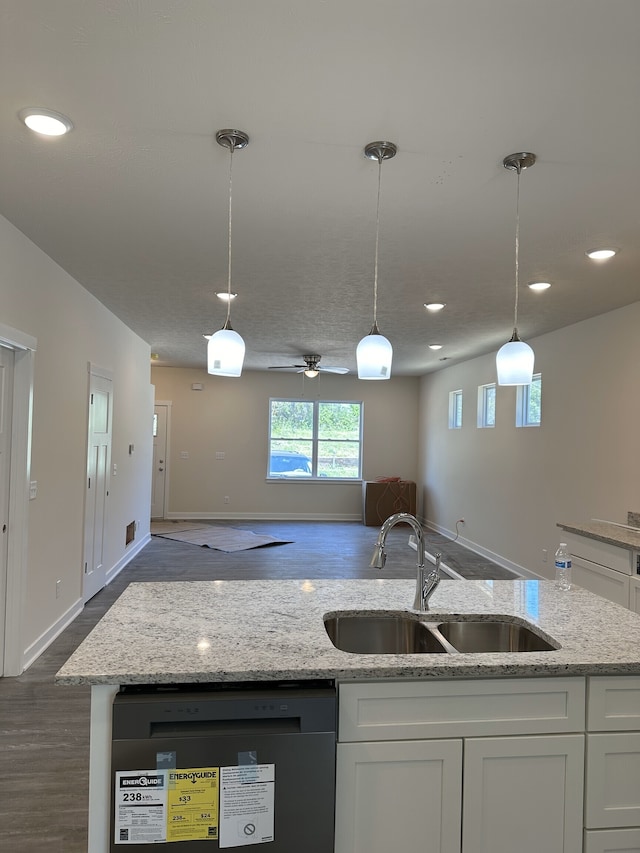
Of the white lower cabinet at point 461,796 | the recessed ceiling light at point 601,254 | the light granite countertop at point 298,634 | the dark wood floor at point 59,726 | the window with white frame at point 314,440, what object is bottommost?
the dark wood floor at point 59,726

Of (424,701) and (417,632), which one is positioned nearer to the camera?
(424,701)

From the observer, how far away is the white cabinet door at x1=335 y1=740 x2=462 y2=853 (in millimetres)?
1547

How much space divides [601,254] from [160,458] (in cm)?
801

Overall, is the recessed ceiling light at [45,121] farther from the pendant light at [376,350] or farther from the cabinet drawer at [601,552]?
the cabinet drawer at [601,552]

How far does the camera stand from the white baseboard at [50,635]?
3.54 metres

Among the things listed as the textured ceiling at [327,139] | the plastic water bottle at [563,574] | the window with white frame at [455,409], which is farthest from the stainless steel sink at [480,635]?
the window with white frame at [455,409]

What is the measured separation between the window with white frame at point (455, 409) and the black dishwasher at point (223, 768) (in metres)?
7.49

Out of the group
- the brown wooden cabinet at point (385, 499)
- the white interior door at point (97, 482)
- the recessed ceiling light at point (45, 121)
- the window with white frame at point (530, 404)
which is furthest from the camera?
the brown wooden cabinet at point (385, 499)

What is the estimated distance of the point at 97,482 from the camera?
202 inches

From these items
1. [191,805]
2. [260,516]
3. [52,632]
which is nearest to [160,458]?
[260,516]

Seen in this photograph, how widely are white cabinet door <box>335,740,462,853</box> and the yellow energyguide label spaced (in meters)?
0.34

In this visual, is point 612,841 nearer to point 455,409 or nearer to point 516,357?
point 516,357

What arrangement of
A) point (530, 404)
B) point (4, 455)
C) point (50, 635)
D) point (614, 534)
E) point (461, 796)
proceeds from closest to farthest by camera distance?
point (461, 796), point (4, 455), point (614, 534), point (50, 635), point (530, 404)

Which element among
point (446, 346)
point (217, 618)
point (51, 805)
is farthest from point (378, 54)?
point (446, 346)
